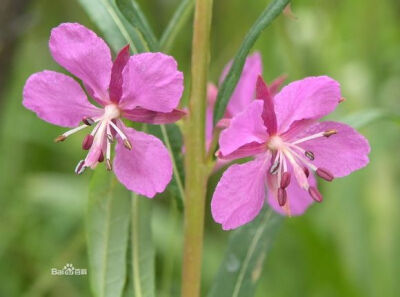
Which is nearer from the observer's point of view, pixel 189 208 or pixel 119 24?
pixel 189 208

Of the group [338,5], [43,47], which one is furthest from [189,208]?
[43,47]

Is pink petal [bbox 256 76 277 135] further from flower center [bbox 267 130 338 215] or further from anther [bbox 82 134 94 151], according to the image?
anther [bbox 82 134 94 151]

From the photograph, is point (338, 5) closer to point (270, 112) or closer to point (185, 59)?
point (185, 59)

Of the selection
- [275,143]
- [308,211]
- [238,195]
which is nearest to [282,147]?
[275,143]

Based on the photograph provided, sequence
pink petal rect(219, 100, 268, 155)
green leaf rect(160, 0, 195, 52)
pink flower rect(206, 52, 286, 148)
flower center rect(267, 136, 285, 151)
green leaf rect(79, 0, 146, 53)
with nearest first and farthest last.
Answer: pink petal rect(219, 100, 268, 155) < flower center rect(267, 136, 285, 151) < green leaf rect(79, 0, 146, 53) < green leaf rect(160, 0, 195, 52) < pink flower rect(206, 52, 286, 148)

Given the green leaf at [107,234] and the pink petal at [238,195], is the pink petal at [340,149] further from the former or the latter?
the green leaf at [107,234]

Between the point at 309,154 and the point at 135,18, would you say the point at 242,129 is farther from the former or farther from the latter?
the point at 135,18

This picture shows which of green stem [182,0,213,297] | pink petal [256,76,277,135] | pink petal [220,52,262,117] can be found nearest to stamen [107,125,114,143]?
green stem [182,0,213,297]
